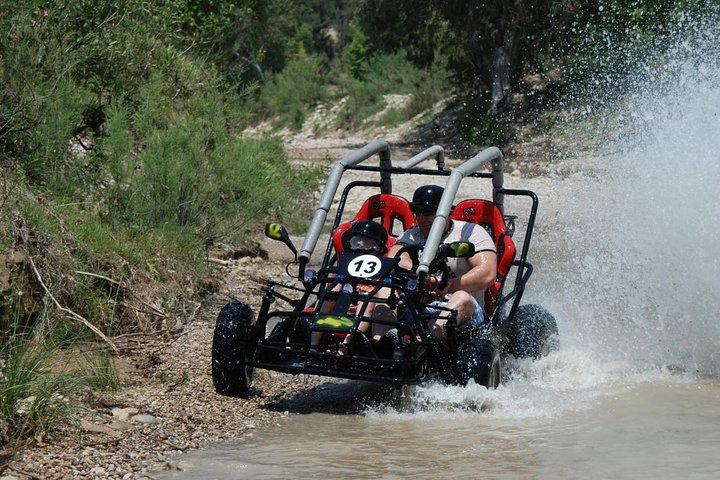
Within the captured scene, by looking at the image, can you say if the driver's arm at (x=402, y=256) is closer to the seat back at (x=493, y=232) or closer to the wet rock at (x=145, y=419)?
the seat back at (x=493, y=232)

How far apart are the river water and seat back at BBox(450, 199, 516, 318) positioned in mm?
600

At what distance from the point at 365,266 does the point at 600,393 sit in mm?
1995

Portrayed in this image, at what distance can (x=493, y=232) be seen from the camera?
8.72m

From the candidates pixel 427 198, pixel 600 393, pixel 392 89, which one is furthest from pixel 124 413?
pixel 392 89

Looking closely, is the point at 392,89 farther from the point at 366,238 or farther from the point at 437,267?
the point at 437,267

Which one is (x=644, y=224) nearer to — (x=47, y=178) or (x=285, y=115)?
(x=47, y=178)

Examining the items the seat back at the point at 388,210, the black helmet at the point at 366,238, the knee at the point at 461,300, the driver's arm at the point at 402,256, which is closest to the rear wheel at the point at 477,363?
the knee at the point at 461,300

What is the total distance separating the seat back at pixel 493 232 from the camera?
8.48m

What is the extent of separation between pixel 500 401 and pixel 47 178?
4.82 meters

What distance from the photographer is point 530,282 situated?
12242 millimetres

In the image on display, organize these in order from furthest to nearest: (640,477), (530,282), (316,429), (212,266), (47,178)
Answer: (530,282), (212,266), (47,178), (316,429), (640,477)

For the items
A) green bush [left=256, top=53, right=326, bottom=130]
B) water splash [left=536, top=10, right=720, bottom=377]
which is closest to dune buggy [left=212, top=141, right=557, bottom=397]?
water splash [left=536, top=10, right=720, bottom=377]

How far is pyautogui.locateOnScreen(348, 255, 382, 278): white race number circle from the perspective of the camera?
24.6 feet

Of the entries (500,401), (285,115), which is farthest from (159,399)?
(285,115)
